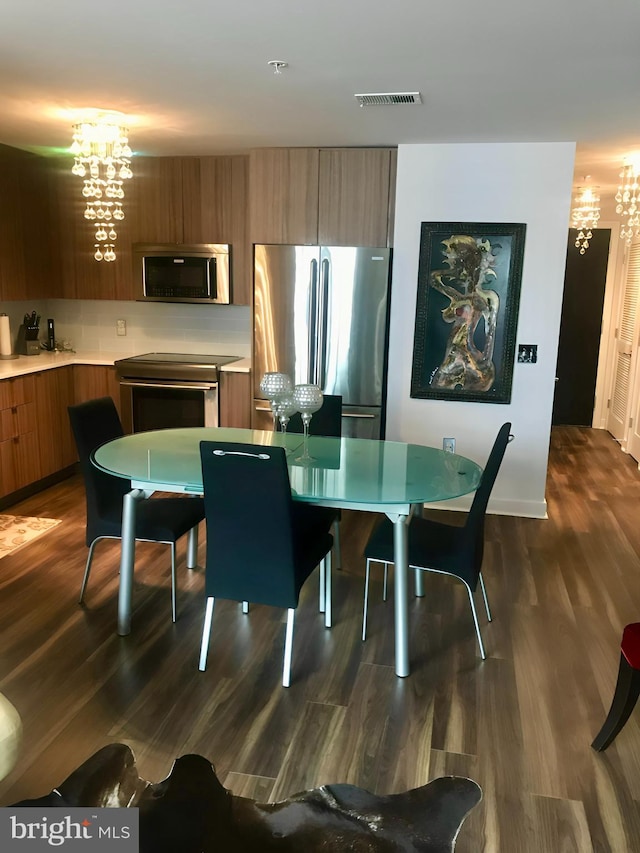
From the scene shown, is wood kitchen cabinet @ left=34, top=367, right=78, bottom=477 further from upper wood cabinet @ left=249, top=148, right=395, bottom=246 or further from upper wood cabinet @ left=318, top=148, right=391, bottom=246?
upper wood cabinet @ left=318, top=148, right=391, bottom=246

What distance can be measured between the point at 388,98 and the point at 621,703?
113 inches

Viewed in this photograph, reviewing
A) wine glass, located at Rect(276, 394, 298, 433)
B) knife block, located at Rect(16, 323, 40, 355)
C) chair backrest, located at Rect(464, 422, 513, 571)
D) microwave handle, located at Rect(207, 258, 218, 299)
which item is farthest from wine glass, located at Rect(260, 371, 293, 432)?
knife block, located at Rect(16, 323, 40, 355)

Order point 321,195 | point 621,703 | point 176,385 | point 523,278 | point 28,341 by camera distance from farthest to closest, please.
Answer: point 28,341
point 176,385
point 321,195
point 523,278
point 621,703

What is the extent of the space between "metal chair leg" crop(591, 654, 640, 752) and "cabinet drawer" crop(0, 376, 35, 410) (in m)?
3.97

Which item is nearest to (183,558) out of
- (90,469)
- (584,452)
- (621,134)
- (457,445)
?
(90,469)

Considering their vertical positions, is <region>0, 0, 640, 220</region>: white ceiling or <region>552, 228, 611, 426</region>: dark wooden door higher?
<region>0, 0, 640, 220</region>: white ceiling

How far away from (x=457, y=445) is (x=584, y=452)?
246 cm

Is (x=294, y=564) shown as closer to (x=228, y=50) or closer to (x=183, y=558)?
(x=183, y=558)

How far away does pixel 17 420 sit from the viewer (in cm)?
473

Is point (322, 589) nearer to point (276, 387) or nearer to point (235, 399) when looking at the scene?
point (276, 387)

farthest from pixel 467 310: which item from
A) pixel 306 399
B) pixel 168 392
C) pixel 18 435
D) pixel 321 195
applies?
pixel 18 435

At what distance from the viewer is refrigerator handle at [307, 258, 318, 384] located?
4.67 m

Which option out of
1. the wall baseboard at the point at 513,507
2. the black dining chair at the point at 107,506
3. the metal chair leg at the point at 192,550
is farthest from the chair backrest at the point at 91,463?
the wall baseboard at the point at 513,507

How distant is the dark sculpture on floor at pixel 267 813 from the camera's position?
2012 millimetres
